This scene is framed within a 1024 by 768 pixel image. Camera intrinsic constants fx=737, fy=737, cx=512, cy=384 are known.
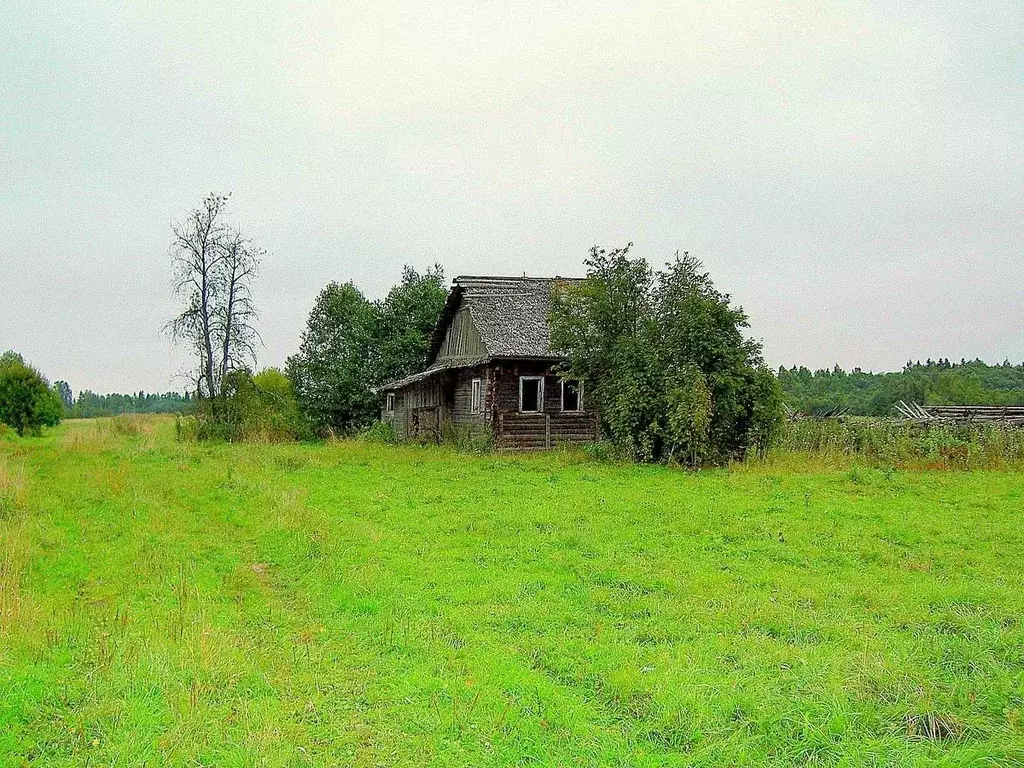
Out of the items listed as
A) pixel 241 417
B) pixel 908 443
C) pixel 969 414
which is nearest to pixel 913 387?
pixel 969 414

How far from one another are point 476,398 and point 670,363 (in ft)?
29.7

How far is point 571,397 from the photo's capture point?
86.7ft

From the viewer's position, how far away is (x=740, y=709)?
4.72m

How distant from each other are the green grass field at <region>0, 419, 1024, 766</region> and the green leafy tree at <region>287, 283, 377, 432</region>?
25.9m

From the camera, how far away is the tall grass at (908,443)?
2069cm

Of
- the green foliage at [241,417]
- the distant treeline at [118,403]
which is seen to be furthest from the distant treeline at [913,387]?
the distant treeline at [118,403]

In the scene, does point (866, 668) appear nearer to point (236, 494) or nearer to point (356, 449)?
point (236, 494)

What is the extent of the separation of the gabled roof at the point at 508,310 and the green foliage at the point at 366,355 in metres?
6.96

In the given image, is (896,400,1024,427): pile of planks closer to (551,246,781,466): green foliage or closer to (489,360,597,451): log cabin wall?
(551,246,781,466): green foliage

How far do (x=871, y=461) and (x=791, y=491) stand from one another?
7.55m

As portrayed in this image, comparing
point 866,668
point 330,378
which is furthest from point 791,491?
point 330,378

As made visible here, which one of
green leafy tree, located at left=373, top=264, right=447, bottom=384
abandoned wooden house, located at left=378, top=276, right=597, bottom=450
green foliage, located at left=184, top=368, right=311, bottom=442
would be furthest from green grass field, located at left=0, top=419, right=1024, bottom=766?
green leafy tree, located at left=373, top=264, right=447, bottom=384

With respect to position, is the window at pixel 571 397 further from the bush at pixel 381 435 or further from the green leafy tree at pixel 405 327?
the green leafy tree at pixel 405 327

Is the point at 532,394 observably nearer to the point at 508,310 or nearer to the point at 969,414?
the point at 508,310
